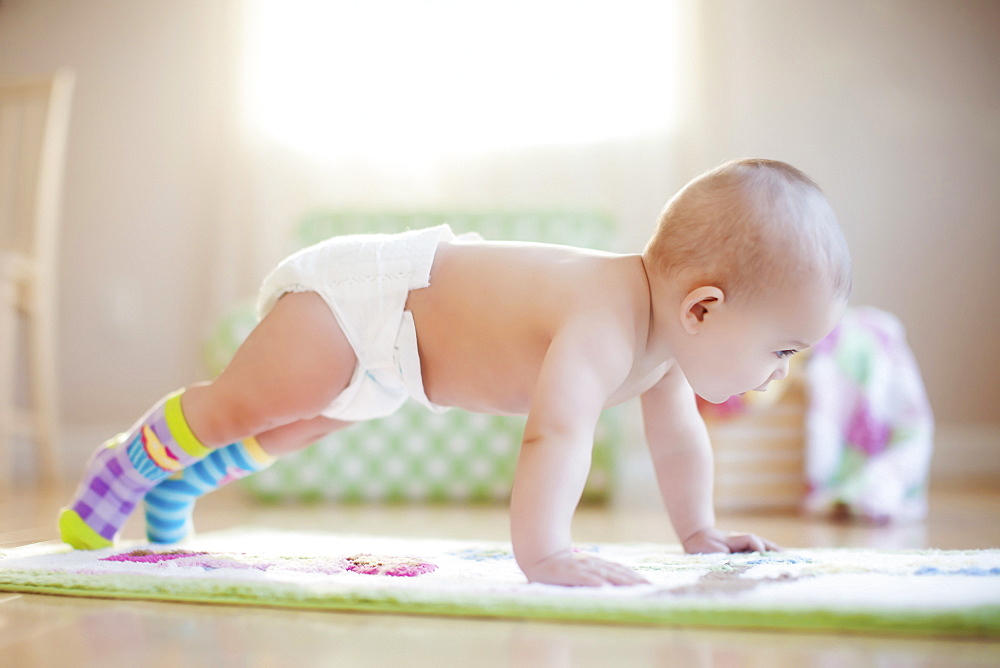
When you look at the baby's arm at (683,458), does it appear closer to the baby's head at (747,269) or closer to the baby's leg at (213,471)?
the baby's head at (747,269)

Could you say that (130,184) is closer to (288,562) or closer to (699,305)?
(288,562)

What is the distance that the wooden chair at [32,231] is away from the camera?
2088 mm

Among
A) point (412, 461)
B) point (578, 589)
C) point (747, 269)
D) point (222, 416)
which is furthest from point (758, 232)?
point (412, 461)

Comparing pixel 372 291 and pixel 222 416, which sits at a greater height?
pixel 372 291

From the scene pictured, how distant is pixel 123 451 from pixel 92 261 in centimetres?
187

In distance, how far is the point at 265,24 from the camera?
101 inches

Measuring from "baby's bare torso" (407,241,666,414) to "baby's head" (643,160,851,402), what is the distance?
50 millimetres

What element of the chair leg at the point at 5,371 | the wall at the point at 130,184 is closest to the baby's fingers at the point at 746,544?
the chair leg at the point at 5,371

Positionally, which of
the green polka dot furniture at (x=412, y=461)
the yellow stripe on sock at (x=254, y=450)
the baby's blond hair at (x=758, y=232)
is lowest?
the green polka dot furniture at (x=412, y=461)

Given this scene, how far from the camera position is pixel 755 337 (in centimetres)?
85

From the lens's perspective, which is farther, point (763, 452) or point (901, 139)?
point (901, 139)

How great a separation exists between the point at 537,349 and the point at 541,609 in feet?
1.01

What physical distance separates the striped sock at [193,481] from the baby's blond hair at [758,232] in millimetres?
575

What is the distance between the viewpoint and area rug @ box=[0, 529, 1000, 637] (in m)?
0.62
